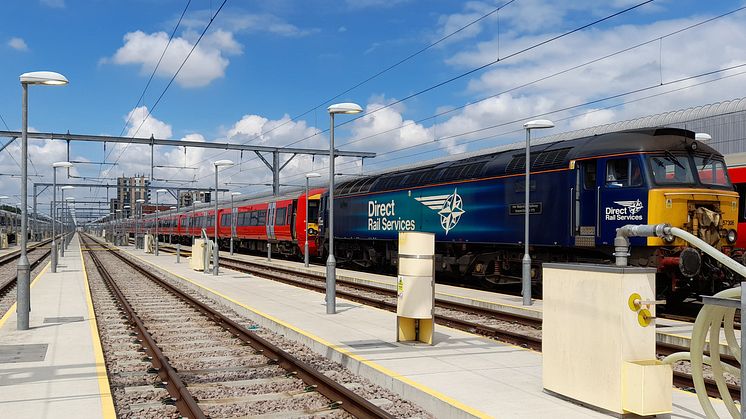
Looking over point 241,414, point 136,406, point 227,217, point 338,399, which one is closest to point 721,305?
point 338,399

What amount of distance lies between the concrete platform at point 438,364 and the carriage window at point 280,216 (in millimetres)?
21573

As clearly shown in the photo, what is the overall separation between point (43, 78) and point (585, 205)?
11.1m

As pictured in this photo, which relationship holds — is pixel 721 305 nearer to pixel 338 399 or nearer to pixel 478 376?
pixel 478 376

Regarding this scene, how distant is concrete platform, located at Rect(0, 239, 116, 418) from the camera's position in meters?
6.64

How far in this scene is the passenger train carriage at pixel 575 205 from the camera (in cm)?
1352

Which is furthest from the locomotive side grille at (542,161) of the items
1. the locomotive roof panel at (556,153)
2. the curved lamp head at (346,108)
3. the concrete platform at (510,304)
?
the curved lamp head at (346,108)

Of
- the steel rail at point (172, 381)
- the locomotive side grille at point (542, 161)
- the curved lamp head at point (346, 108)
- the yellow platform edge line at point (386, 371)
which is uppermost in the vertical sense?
the curved lamp head at point (346, 108)

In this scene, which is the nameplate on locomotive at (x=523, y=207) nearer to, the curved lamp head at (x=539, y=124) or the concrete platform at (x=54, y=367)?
the curved lamp head at (x=539, y=124)

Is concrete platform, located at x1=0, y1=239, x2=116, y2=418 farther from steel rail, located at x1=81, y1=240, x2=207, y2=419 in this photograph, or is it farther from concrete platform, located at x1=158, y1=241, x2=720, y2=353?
concrete platform, located at x1=158, y1=241, x2=720, y2=353

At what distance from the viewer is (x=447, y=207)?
20.6 metres

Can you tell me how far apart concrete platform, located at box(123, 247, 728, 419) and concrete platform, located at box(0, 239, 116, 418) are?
309 cm

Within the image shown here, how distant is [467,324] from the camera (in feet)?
41.6

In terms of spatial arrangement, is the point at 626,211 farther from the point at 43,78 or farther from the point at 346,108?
the point at 43,78

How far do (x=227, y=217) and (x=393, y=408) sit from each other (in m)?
45.8
